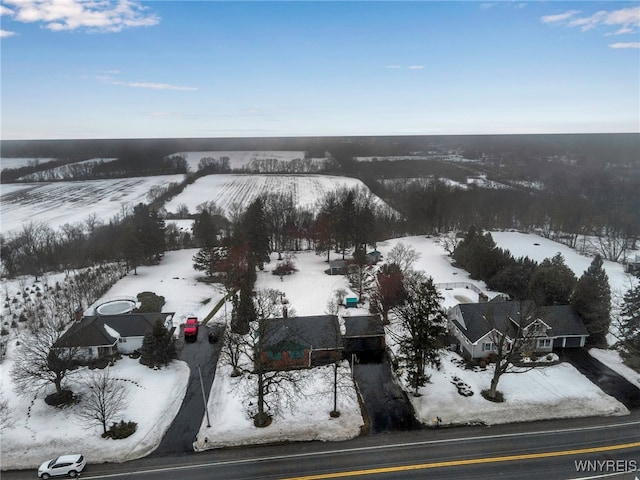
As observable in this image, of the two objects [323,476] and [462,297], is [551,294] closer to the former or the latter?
[462,297]

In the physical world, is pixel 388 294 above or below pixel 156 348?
above

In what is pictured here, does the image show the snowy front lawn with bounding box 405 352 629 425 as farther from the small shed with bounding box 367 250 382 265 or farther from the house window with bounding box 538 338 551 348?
the small shed with bounding box 367 250 382 265

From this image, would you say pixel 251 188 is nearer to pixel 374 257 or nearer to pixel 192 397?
pixel 374 257

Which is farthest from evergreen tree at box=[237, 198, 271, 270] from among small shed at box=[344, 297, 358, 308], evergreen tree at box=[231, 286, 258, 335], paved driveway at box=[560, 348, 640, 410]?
paved driveway at box=[560, 348, 640, 410]

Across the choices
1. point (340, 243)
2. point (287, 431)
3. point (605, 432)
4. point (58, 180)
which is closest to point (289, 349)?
point (287, 431)

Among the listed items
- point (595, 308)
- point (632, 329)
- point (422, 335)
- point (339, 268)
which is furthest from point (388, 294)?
point (632, 329)

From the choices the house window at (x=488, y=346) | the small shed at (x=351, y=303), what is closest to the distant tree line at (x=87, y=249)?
the small shed at (x=351, y=303)

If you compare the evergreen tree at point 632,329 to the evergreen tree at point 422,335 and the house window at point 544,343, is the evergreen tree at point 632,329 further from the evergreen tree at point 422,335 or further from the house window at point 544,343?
the evergreen tree at point 422,335

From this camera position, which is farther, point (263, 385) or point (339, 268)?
point (339, 268)
